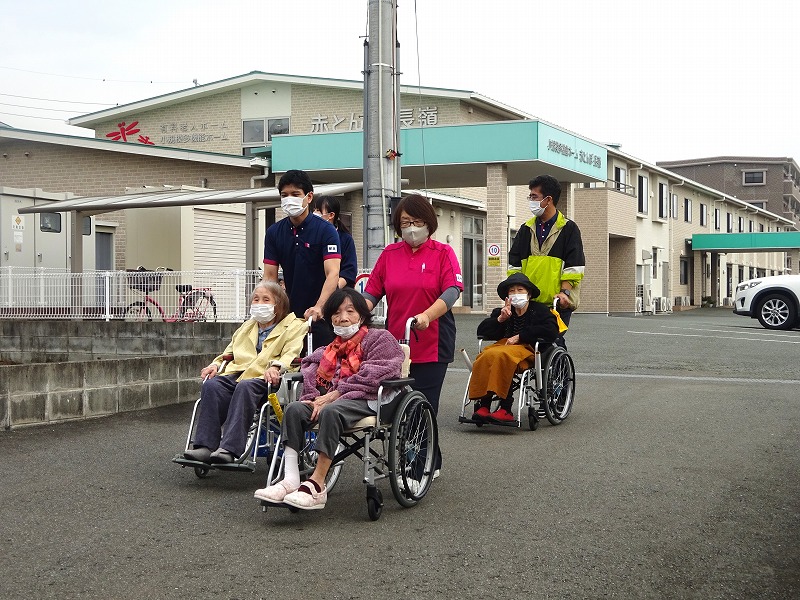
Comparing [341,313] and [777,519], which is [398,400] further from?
[777,519]

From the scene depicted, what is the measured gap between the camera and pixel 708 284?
56.1m

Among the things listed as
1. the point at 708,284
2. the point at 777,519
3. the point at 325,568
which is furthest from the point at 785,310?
the point at 708,284

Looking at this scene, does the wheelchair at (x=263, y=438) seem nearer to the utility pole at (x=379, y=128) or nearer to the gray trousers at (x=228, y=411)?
the gray trousers at (x=228, y=411)

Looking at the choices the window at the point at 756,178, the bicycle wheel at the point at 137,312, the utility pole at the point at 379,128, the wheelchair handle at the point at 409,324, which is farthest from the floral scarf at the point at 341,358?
the window at the point at 756,178

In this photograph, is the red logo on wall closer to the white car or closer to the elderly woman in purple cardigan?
the white car

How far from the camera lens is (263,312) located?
20.9 ft

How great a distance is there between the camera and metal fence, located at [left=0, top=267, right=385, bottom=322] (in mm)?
14852

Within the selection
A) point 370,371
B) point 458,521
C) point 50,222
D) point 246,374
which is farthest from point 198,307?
point 458,521

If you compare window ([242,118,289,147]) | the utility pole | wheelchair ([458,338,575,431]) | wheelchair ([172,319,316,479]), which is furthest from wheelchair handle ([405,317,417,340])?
window ([242,118,289,147])

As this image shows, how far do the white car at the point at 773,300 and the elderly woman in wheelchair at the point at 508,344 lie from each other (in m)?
15.2

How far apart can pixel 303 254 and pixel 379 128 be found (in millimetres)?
5573

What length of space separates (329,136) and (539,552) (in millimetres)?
22264

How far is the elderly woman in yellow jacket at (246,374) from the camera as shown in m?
5.94

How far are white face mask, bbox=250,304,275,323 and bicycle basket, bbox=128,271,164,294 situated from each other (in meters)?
9.48
